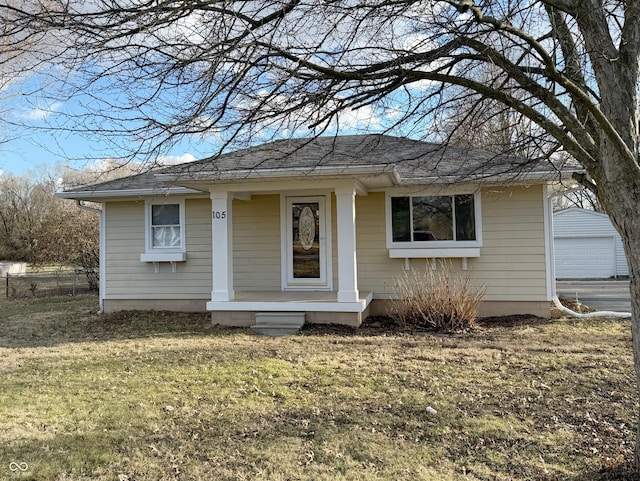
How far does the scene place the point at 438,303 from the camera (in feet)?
26.3

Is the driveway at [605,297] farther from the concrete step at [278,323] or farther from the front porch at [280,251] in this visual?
the concrete step at [278,323]

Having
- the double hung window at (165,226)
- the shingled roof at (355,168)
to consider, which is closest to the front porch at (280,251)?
the shingled roof at (355,168)

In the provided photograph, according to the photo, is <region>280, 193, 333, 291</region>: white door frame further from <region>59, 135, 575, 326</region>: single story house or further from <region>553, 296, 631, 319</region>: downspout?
<region>553, 296, 631, 319</region>: downspout

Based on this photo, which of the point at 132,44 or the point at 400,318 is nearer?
the point at 132,44

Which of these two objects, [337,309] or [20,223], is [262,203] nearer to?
[337,309]

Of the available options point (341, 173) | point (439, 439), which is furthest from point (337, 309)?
point (439, 439)

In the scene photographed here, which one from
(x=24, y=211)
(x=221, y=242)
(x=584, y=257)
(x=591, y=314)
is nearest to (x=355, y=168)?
(x=221, y=242)

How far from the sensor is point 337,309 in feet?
26.7

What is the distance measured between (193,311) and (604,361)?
7855 mm

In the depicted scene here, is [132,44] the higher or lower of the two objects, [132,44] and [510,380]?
the higher

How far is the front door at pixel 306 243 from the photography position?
981 centimetres

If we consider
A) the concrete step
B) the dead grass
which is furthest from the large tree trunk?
the concrete step

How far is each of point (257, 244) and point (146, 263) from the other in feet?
8.87

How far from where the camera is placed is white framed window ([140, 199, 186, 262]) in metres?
10.5
